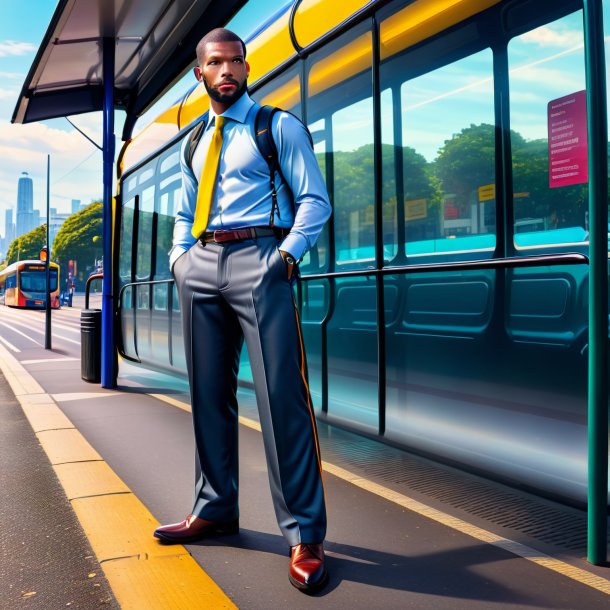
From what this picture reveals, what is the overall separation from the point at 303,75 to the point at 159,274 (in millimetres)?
4014

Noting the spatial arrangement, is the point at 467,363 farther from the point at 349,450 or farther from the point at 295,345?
the point at 295,345

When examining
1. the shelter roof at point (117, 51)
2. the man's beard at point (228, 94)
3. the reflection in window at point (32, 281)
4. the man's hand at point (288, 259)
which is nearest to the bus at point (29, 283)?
the reflection in window at point (32, 281)

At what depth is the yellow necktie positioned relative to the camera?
9.07 ft

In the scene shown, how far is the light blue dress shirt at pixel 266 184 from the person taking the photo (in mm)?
2604

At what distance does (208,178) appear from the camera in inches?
109

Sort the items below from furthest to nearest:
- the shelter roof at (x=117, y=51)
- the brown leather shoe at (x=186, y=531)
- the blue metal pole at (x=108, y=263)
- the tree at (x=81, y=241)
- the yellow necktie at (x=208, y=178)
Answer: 1. the tree at (x=81, y=241)
2. the blue metal pole at (x=108, y=263)
3. the shelter roof at (x=117, y=51)
4. the brown leather shoe at (x=186, y=531)
5. the yellow necktie at (x=208, y=178)

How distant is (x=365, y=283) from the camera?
15.2 feet

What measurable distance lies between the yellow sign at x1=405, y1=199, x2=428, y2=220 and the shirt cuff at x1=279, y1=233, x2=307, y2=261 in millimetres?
1810

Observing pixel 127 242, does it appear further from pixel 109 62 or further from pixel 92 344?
pixel 109 62

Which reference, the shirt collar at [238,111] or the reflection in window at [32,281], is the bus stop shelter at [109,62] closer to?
the shirt collar at [238,111]

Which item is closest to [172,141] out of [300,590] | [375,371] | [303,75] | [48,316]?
[303,75]

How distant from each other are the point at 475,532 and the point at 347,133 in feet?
8.11

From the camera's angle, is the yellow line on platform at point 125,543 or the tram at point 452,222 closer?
the yellow line on platform at point 125,543

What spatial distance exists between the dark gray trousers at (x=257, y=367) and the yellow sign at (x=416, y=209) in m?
1.74
